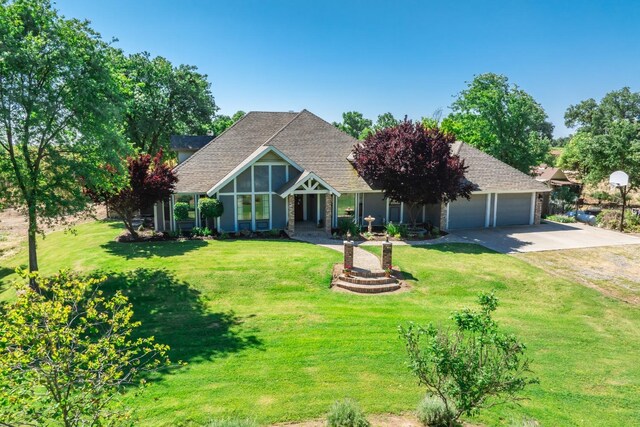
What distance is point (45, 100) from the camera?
583 inches

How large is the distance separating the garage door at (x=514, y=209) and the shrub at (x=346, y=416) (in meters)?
23.4

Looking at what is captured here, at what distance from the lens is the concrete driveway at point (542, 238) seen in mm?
23297

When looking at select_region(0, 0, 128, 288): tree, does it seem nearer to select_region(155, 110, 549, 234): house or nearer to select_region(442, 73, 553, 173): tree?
select_region(155, 110, 549, 234): house

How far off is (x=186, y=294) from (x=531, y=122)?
34512mm

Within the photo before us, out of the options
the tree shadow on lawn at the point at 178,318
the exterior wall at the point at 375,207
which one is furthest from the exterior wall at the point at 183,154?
the tree shadow on lawn at the point at 178,318

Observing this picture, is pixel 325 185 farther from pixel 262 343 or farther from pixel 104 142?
pixel 262 343

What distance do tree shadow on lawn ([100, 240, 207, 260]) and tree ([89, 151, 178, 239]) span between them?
4.30 feet

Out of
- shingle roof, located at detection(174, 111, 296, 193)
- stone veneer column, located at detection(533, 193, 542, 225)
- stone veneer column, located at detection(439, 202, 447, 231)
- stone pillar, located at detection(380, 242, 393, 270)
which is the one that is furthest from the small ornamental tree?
stone veneer column, located at detection(533, 193, 542, 225)

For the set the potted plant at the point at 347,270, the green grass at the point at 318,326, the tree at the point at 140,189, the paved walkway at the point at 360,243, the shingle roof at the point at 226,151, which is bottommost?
the green grass at the point at 318,326

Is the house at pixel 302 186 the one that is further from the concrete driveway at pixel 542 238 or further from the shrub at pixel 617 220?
the shrub at pixel 617 220

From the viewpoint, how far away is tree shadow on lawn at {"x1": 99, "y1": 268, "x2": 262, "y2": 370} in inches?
457

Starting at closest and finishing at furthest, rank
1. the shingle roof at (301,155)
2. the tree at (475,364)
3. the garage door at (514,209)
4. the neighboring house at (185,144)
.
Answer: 1. the tree at (475,364)
2. the shingle roof at (301,155)
3. the garage door at (514,209)
4. the neighboring house at (185,144)

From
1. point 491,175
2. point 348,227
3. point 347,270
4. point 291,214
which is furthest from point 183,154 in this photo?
point 491,175

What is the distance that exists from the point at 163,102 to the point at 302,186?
17.7 meters
